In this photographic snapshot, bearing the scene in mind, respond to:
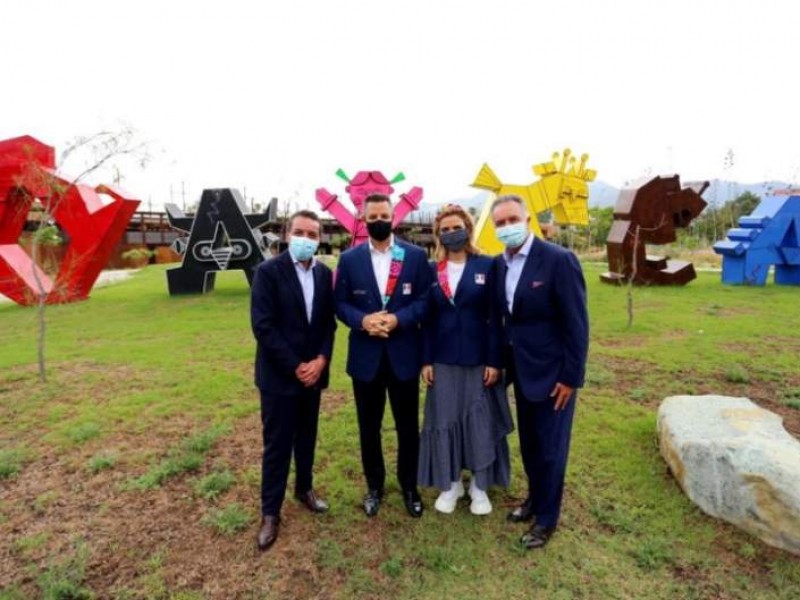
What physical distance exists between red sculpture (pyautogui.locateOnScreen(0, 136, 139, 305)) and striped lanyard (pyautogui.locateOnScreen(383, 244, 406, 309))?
10.2 metres

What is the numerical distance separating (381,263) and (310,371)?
715mm

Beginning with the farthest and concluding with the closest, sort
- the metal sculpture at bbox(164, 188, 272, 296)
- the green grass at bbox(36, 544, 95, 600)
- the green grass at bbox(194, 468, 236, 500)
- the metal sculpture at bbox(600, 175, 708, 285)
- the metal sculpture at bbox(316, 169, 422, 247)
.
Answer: the metal sculpture at bbox(600, 175, 708, 285), the metal sculpture at bbox(164, 188, 272, 296), the metal sculpture at bbox(316, 169, 422, 247), the green grass at bbox(194, 468, 236, 500), the green grass at bbox(36, 544, 95, 600)

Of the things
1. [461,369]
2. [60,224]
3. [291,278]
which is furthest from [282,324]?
[60,224]

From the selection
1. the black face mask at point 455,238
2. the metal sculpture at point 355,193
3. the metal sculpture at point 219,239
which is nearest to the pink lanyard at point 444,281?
the black face mask at point 455,238

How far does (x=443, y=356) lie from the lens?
9.27 feet

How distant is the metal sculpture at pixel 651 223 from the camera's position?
12297 millimetres

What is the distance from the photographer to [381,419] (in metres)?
2.95

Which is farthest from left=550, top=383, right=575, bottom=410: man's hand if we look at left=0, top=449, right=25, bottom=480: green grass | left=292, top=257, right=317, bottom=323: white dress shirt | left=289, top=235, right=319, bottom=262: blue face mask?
left=0, top=449, right=25, bottom=480: green grass

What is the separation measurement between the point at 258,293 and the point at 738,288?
13.0 meters

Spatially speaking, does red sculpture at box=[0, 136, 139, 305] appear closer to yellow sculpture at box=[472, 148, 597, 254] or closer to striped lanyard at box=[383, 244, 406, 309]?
yellow sculpture at box=[472, 148, 597, 254]

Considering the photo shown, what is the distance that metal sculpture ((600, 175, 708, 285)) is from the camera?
1230 cm

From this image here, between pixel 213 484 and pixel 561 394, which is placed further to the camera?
pixel 213 484

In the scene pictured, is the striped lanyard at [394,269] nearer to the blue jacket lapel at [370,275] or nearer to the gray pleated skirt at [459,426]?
the blue jacket lapel at [370,275]

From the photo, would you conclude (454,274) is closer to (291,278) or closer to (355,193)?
(291,278)
